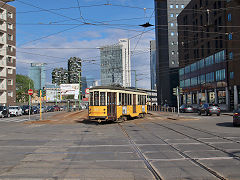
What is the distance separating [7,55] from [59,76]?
38223 mm

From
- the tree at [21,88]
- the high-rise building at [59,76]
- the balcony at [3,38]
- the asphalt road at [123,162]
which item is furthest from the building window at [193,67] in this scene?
the tree at [21,88]

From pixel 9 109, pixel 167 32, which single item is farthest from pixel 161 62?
pixel 9 109

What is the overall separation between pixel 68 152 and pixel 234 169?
5456mm

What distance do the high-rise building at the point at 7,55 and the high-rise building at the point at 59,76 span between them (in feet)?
115

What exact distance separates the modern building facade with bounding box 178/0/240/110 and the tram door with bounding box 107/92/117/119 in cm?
1731

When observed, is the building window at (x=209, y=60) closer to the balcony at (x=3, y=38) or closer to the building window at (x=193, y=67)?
the building window at (x=193, y=67)

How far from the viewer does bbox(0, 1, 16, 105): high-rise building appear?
57.2 meters

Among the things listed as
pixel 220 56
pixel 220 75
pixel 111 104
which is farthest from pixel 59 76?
pixel 111 104

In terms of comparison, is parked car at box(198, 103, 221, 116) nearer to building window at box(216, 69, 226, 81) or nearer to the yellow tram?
the yellow tram

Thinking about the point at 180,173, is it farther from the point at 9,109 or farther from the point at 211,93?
the point at 211,93

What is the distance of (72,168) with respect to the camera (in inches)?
280

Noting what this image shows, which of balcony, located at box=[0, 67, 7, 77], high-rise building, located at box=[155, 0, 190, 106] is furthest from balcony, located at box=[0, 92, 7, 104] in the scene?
high-rise building, located at box=[155, 0, 190, 106]

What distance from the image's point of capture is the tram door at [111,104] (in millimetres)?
21125

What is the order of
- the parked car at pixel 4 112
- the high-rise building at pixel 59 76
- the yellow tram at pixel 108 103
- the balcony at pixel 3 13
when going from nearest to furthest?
1. the yellow tram at pixel 108 103
2. the parked car at pixel 4 112
3. the balcony at pixel 3 13
4. the high-rise building at pixel 59 76
